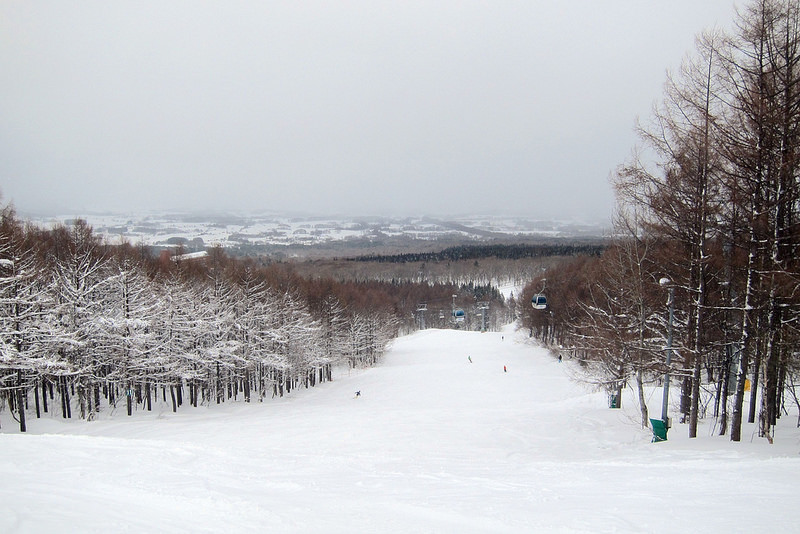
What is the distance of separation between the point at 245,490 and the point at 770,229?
13674mm

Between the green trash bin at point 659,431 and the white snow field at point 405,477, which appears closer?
the white snow field at point 405,477

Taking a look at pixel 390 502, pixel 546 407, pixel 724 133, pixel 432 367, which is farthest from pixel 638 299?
pixel 432 367

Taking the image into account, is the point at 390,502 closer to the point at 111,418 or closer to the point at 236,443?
the point at 236,443

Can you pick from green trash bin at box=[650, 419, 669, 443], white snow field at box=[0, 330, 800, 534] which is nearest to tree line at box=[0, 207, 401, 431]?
white snow field at box=[0, 330, 800, 534]

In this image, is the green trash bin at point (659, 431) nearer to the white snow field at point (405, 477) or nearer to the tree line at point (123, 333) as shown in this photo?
the white snow field at point (405, 477)

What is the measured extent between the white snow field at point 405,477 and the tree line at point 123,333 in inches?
139

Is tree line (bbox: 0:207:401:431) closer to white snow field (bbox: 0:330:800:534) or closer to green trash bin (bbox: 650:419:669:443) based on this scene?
white snow field (bbox: 0:330:800:534)

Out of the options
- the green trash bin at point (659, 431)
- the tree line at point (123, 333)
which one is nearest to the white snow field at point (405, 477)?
the green trash bin at point (659, 431)

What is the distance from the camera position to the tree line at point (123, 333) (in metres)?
21.6

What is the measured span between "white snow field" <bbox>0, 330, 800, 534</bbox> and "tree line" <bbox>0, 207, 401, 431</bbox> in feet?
11.6

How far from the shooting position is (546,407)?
24281mm

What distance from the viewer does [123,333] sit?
998 inches

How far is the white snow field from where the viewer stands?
22.5ft

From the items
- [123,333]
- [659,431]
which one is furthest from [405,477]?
[123,333]
